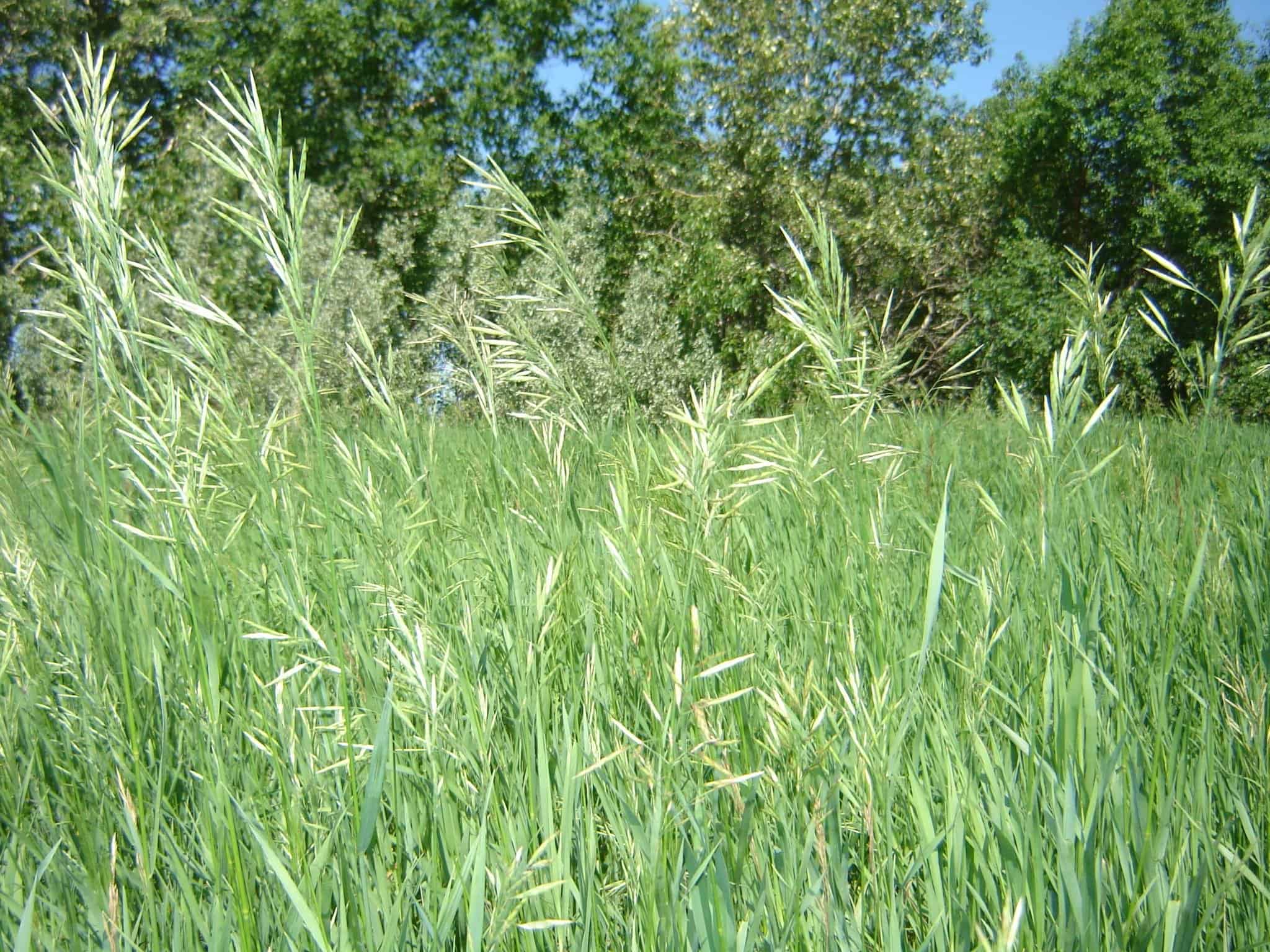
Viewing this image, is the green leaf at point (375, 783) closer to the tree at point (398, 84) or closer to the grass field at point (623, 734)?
the grass field at point (623, 734)

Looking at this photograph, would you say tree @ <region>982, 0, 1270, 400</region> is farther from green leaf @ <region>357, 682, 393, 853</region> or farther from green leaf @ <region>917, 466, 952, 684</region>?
green leaf @ <region>357, 682, 393, 853</region>

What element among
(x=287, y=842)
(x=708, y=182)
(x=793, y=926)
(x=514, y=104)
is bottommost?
(x=793, y=926)

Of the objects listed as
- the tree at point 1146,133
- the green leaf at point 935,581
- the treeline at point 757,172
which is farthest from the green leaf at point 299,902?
the tree at point 1146,133

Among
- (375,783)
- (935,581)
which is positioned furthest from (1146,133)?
(375,783)

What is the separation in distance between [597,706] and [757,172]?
47.6 ft

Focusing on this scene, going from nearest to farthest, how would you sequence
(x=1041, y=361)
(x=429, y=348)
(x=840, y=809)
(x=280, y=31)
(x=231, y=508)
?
1. (x=840, y=809)
2. (x=231, y=508)
3. (x=429, y=348)
4. (x=1041, y=361)
5. (x=280, y=31)

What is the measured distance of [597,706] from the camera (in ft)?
3.96

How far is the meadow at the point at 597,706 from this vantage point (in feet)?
2.79

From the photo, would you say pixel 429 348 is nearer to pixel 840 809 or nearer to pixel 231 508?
pixel 231 508

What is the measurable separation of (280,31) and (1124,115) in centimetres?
1523

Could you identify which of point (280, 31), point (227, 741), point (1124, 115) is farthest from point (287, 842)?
point (280, 31)

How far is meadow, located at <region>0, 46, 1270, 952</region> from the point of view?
851 millimetres

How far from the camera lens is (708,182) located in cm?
1509

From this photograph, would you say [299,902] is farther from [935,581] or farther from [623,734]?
[935,581]
